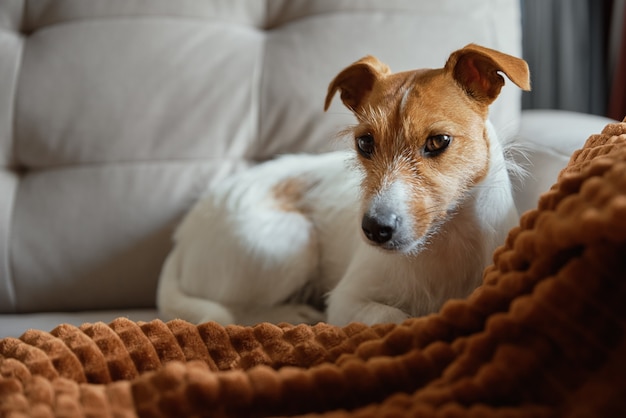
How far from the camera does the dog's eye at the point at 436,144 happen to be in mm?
1069

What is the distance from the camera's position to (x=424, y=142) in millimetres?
1068

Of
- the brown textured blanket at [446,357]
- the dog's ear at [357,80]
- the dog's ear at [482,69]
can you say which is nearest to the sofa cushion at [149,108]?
the dog's ear at [357,80]

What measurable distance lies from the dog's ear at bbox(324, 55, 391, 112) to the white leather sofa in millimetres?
309

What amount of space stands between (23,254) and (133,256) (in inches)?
11.8

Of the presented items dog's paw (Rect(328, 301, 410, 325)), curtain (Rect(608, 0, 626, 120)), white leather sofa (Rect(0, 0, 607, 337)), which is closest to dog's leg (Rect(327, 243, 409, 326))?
dog's paw (Rect(328, 301, 410, 325))

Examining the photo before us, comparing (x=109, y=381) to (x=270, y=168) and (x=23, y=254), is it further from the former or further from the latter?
(x=23, y=254)

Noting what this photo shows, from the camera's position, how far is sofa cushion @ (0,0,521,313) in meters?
1.62

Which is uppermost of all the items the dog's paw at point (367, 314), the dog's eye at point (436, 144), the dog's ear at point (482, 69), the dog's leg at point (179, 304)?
the dog's ear at point (482, 69)

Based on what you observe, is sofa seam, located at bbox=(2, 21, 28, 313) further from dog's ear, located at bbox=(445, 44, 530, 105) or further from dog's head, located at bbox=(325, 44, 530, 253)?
dog's ear, located at bbox=(445, 44, 530, 105)

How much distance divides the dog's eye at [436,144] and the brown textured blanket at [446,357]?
28 cm

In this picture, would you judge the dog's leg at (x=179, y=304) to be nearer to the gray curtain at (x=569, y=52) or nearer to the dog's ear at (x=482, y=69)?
the dog's ear at (x=482, y=69)

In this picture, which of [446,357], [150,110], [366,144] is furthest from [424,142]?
[150,110]

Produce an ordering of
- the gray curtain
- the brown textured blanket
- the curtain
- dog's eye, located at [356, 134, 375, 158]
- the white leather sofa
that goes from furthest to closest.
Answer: the gray curtain, the curtain, the white leather sofa, dog's eye, located at [356, 134, 375, 158], the brown textured blanket

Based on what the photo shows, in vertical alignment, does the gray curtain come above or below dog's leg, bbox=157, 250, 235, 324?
above
